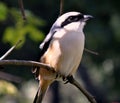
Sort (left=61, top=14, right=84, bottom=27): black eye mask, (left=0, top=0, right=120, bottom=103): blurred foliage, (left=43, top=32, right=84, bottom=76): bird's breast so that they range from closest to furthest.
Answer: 1. (left=43, top=32, right=84, bottom=76): bird's breast
2. (left=61, top=14, right=84, bottom=27): black eye mask
3. (left=0, top=0, right=120, bottom=103): blurred foliage

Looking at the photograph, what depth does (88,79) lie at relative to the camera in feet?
34.4

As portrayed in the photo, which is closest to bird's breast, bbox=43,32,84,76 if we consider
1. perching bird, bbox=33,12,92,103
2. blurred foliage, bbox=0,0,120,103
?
perching bird, bbox=33,12,92,103

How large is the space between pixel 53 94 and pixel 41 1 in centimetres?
193

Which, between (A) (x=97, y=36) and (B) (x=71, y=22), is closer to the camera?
(B) (x=71, y=22)

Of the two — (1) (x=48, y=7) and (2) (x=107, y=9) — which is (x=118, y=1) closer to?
(2) (x=107, y=9)

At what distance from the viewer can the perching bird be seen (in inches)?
140

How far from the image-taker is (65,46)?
11.8 ft

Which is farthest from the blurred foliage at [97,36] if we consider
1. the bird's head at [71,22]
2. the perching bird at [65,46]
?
the bird's head at [71,22]

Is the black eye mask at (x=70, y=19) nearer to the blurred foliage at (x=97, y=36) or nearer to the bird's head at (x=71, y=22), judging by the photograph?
the bird's head at (x=71, y=22)

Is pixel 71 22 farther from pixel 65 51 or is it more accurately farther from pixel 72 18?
pixel 65 51

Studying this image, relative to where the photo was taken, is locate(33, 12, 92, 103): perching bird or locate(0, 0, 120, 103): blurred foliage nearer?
locate(33, 12, 92, 103): perching bird

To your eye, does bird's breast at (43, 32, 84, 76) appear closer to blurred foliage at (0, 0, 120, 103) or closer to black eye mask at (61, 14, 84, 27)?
black eye mask at (61, 14, 84, 27)

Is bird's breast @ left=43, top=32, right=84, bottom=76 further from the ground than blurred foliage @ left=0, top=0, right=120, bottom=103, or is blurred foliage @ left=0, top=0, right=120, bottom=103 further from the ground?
bird's breast @ left=43, top=32, right=84, bottom=76

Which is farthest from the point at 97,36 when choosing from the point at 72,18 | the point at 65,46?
the point at 65,46
